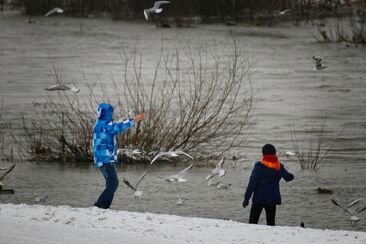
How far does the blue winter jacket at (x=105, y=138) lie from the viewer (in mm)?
11133

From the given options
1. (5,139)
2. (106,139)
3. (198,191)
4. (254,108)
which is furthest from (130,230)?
(254,108)

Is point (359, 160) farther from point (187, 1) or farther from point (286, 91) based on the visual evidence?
point (187, 1)

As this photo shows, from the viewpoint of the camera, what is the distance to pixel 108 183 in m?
11.4

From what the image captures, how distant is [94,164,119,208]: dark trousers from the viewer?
11250mm

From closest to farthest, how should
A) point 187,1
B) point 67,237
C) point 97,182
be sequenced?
point 67,237 → point 97,182 → point 187,1

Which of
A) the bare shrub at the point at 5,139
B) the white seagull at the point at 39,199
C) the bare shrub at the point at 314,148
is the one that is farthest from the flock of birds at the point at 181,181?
the bare shrub at the point at 314,148

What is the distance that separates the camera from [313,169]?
18.1 m

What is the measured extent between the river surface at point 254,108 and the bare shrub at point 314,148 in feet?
0.54

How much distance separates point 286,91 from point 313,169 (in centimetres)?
1278

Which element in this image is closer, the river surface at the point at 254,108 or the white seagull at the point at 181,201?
the white seagull at the point at 181,201

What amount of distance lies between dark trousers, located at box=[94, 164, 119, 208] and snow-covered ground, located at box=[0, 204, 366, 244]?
81 cm

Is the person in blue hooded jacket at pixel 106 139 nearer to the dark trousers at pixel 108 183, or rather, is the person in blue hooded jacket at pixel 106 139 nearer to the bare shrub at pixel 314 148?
the dark trousers at pixel 108 183

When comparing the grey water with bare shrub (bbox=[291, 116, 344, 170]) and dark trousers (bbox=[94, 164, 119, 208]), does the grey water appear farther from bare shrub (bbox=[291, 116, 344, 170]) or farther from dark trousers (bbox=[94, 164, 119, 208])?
dark trousers (bbox=[94, 164, 119, 208])

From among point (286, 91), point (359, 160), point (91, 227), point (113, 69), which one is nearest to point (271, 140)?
point (359, 160)
